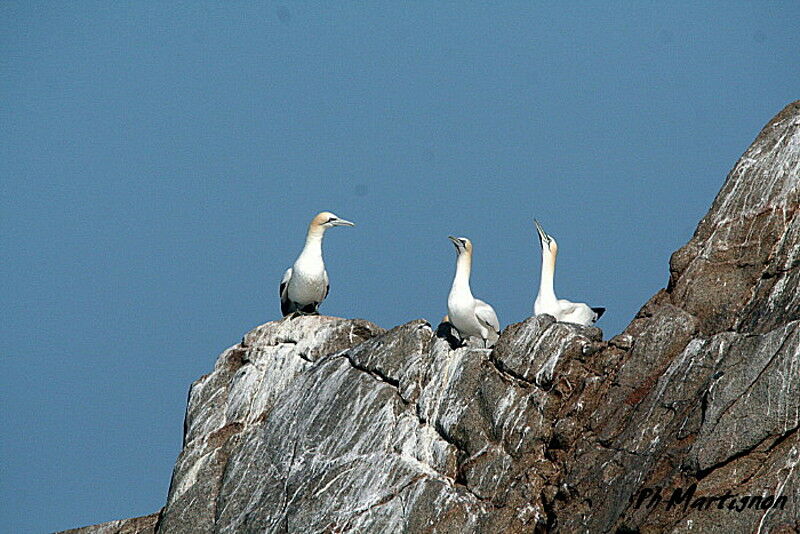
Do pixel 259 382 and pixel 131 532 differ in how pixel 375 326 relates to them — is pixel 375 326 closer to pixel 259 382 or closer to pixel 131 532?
pixel 259 382

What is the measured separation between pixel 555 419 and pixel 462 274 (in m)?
4.09

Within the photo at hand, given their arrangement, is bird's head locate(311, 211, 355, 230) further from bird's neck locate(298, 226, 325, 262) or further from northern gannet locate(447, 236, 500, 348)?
northern gannet locate(447, 236, 500, 348)

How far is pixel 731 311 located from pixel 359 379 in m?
5.44

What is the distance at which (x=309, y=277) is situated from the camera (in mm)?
22469

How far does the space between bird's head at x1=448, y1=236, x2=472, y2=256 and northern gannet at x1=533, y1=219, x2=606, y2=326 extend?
1.68 metres

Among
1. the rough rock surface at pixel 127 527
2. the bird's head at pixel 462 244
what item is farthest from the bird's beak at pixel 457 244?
the rough rock surface at pixel 127 527

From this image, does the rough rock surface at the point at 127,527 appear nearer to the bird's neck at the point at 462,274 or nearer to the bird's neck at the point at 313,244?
the bird's neck at the point at 313,244

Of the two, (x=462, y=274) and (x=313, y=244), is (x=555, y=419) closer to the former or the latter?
(x=462, y=274)

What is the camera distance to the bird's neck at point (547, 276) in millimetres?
21938

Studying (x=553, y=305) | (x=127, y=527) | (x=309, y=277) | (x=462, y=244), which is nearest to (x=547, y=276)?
(x=553, y=305)

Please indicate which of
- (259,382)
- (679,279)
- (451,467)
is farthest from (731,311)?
(259,382)

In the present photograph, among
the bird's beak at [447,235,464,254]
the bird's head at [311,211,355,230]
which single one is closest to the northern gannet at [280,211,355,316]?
the bird's head at [311,211,355,230]

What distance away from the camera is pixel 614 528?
14.3 m

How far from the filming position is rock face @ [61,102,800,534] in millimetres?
13680
